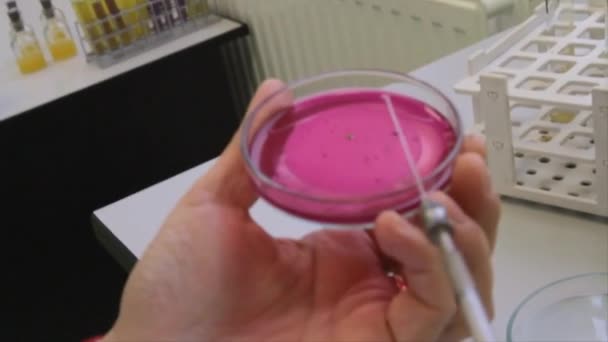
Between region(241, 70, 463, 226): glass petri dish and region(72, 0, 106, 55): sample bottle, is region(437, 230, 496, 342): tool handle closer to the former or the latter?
region(241, 70, 463, 226): glass petri dish

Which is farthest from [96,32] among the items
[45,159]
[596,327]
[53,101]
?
[596,327]

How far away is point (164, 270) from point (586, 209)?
41cm

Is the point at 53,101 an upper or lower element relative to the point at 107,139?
upper

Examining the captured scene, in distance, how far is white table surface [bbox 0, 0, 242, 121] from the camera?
1733mm

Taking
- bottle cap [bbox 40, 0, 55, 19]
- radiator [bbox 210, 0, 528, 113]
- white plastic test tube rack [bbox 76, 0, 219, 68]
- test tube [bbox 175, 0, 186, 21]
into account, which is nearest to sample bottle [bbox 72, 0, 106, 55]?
white plastic test tube rack [bbox 76, 0, 219, 68]

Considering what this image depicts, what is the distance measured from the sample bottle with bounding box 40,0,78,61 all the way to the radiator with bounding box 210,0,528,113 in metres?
0.38

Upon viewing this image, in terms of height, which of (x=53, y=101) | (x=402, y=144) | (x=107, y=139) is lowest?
(x=107, y=139)

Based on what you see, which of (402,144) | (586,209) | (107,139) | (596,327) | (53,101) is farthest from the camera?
(107,139)

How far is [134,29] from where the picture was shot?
1863 mm

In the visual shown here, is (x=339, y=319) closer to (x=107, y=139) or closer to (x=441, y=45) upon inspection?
(x=441, y=45)

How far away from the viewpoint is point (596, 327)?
2.09 feet

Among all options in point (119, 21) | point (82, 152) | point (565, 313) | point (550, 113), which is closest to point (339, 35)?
point (119, 21)

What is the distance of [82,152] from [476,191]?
149cm

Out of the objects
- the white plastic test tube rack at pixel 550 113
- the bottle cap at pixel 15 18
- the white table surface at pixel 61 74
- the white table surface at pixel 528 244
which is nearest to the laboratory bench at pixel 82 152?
the white table surface at pixel 61 74
